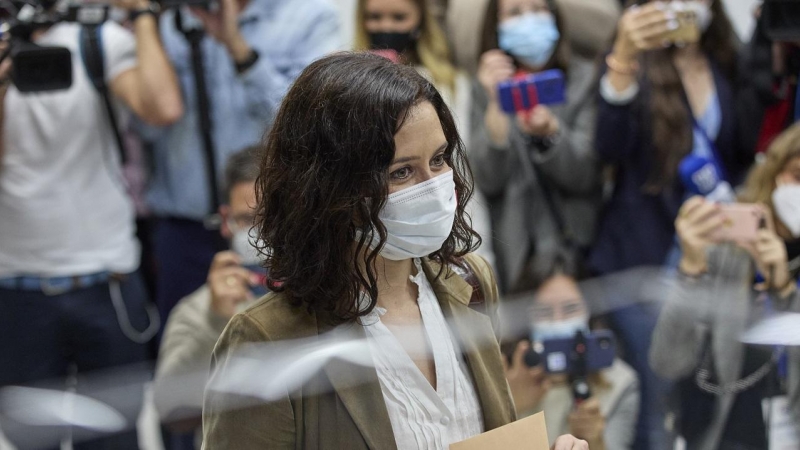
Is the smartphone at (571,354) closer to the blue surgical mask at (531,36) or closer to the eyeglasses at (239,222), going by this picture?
the eyeglasses at (239,222)

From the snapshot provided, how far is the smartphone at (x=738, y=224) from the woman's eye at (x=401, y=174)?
62.5 inches

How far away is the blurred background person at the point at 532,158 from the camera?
12.3ft

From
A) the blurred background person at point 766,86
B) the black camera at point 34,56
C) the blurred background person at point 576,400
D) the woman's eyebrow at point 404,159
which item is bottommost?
the blurred background person at point 576,400

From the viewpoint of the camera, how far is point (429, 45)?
157 inches

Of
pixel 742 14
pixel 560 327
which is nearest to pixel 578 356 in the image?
pixel 560 327

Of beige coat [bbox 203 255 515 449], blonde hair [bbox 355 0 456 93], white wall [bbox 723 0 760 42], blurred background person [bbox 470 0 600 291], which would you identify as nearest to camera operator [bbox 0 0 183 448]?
blonde hair [bbox 355 0 456 93]

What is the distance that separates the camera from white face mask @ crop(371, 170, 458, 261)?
5.67 ft

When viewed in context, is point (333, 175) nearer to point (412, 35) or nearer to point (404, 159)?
point (404, 159)

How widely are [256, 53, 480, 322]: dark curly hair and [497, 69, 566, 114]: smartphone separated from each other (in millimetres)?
1915

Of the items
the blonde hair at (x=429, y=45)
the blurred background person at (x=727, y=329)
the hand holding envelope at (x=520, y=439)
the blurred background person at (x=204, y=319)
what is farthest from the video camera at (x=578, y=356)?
the blonde hair at (x=429, y=45)

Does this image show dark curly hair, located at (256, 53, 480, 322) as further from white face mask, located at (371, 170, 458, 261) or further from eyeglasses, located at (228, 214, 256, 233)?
eyeglasses, located at (228, 214, 256, 233)

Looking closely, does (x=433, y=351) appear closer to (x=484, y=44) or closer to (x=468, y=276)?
(x=468, y=276)

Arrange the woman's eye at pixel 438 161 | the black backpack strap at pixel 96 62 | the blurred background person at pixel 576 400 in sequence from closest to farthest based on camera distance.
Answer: the woman's eye at pixel 438 161, the blurred background person at pixel 576 400, the black backpack strap at pixel 96 62

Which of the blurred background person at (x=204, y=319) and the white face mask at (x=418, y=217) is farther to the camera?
the blurred background person at (x=204, y=319)
